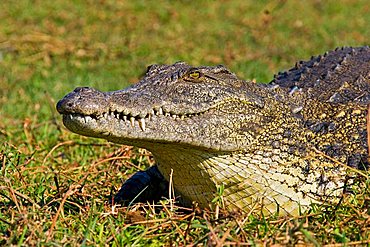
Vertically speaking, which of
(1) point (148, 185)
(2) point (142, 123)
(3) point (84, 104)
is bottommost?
(1) point (148, 185)

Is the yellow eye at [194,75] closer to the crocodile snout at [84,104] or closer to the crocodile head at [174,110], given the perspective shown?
the crocodile head at [174,110]

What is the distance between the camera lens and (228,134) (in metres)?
3.97

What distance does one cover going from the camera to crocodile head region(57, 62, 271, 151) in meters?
3.49

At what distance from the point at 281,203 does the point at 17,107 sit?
376 centimetres

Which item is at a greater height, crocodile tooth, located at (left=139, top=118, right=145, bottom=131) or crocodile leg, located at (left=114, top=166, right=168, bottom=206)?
crocodile tooth, located at (left=139, top=118, right=145, bottom=131)

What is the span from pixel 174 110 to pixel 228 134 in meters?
0.35

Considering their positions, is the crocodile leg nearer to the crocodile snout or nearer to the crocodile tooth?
the crocodile tooth

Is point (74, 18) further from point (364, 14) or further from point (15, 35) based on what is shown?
point (364, 14)

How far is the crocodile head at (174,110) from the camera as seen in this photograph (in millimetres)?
3490

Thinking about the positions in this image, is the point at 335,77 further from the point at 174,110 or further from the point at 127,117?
the point at 127,117

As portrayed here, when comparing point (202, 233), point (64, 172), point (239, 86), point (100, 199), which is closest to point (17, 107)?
point (64, 172)

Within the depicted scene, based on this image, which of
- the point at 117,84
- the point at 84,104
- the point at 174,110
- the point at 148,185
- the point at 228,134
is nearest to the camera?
the point at 84,104

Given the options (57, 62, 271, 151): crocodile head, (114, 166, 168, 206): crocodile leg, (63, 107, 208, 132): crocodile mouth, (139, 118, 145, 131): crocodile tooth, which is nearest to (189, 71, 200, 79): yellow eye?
(57, 62, 271, 151): crocodile head

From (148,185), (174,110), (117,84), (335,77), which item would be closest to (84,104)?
(174,110)
